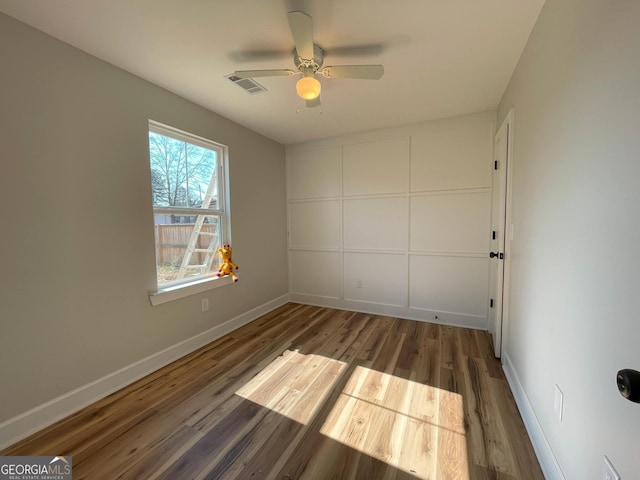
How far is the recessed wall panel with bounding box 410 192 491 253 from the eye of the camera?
3066mm

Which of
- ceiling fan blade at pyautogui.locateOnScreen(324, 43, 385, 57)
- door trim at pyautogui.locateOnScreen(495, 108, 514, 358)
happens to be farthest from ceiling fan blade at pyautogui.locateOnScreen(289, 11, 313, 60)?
door trim at pyautogui.locateOnScreen(495, 108, 514, 358)

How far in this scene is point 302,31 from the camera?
1.43 meters

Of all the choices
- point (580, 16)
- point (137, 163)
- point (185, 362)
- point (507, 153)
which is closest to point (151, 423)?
point (185, 362)

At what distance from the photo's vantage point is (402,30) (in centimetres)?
168

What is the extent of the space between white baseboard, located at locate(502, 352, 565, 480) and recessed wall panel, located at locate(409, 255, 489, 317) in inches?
43.9

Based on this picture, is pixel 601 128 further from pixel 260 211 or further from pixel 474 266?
pixel 260 211

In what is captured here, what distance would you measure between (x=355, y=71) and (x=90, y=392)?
2.90 metres

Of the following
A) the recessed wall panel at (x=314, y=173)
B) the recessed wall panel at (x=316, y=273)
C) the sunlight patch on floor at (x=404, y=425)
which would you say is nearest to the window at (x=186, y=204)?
the recessed wall panel at (x=314, y=173)

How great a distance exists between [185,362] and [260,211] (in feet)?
6.40

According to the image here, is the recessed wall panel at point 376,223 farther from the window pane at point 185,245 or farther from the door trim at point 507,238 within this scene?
the window pane at point 185,245

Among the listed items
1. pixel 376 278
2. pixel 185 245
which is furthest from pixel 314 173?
pixel 185 245

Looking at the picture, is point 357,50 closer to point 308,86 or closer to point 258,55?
point 308,86

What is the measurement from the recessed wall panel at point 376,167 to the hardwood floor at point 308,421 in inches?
78.3

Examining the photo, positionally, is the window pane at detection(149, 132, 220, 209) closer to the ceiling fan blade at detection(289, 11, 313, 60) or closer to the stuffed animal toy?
the stuffed animal toy
